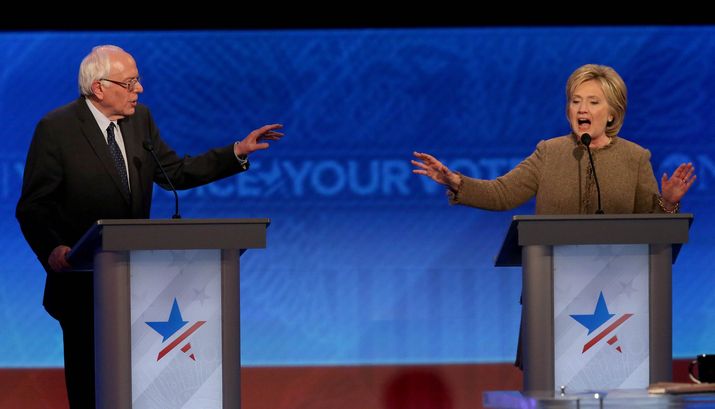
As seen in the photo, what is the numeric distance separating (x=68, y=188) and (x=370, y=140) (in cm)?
235

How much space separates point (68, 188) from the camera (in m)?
3.47

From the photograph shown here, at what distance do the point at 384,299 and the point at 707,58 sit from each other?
194 cm

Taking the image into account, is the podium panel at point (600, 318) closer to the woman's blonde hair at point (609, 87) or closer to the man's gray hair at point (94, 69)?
the woman's blonde hair at point (609, 87)

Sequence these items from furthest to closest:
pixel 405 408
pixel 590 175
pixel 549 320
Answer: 1. pixel 405 408
2. pixel 590 175
3. pixel 549 320

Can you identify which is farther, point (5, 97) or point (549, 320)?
point (5, 97)

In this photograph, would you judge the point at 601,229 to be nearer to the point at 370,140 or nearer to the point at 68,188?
the point at 68,188

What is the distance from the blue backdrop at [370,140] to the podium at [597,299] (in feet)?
8.49

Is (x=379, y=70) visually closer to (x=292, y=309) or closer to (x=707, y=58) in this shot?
(x=292, y=309)

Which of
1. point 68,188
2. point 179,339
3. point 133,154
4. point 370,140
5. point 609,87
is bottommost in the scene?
point 179,339

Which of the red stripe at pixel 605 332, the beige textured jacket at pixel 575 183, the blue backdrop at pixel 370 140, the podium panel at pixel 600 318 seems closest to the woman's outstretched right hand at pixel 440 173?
the beige textured jacket at pixel 575 183

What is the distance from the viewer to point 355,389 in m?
5.35

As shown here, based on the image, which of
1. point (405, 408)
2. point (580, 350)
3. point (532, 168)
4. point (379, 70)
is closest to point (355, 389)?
point (405, 408)

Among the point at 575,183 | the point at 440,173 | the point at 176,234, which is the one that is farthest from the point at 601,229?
the point at 176,234

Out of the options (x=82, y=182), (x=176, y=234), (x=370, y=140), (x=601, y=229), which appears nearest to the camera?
(x=176, y=234)
